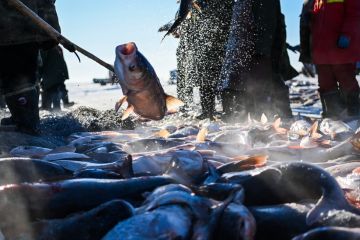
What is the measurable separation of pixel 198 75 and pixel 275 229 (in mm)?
7160

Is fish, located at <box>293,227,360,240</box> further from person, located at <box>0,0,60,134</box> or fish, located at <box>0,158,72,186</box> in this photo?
person, located at <box>0,0,60,134</box>

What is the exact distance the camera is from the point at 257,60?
7984mm

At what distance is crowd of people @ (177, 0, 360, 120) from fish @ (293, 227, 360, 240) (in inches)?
228

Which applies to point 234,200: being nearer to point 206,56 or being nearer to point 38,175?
point 38,175

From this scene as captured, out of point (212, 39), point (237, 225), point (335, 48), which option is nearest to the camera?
point (237, 225)

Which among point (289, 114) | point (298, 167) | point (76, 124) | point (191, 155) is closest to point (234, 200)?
point (298, 167)

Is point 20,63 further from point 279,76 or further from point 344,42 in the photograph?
point 344,42

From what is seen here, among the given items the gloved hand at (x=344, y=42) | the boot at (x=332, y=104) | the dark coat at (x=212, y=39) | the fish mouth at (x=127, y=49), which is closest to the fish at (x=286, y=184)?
the fish mouth at (x=127, y=49)

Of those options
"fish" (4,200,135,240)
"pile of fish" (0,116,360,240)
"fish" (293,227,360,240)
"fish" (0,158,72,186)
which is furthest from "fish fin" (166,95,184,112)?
"fish" (293,227,360,240)

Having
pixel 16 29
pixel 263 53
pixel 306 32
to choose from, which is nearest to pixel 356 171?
pixel 16 29

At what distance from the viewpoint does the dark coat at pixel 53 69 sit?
1155 centimetres

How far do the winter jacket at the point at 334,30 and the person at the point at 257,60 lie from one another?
30.9 inches

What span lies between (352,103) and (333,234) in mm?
6061

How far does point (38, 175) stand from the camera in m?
2.68
